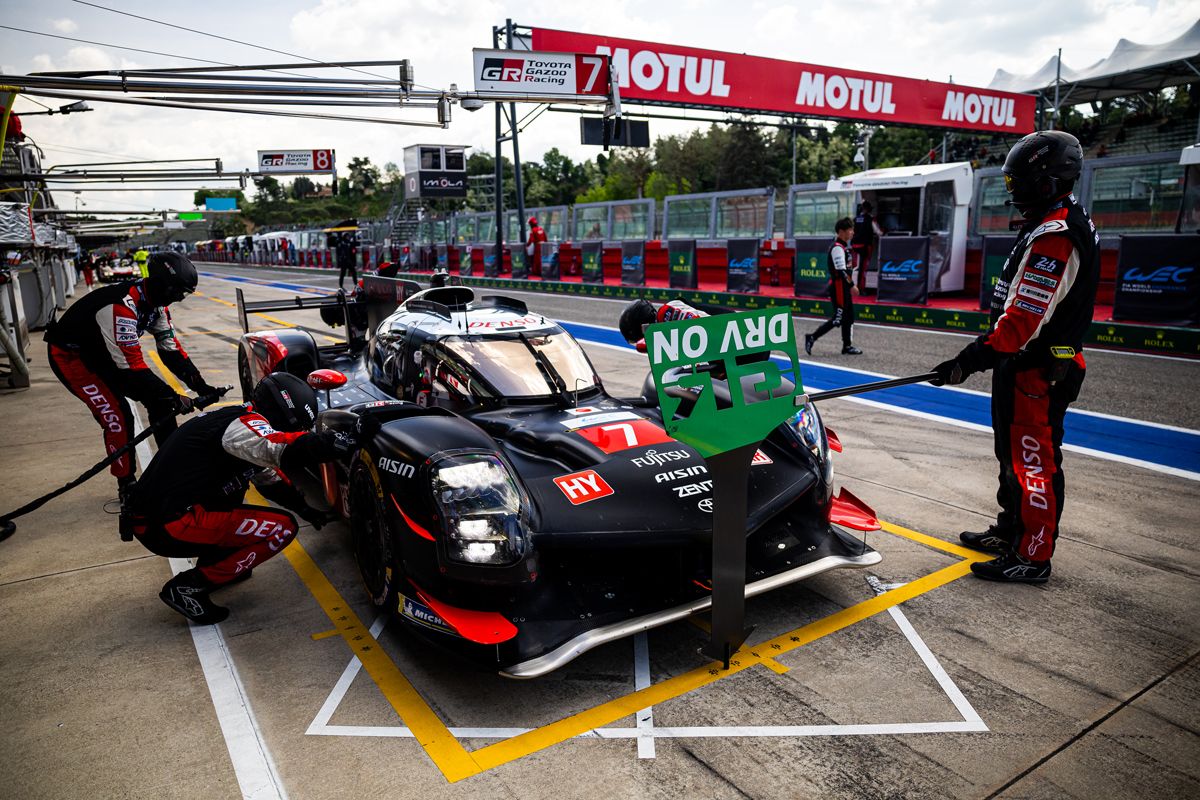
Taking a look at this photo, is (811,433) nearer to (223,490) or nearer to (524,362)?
(524,362)

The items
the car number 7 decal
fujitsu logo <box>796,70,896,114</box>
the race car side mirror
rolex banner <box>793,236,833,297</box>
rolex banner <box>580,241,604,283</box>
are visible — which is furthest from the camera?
fujitsu logo <box>796,70,896,114</box>

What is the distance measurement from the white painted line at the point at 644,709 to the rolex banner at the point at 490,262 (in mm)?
25780

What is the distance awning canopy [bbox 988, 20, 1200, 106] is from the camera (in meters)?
27.7

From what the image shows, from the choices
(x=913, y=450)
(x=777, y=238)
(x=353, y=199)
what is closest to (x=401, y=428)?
(x=913, y=450)

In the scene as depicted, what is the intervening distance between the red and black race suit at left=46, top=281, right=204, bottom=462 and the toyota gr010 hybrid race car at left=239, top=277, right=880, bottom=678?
76.9 inches

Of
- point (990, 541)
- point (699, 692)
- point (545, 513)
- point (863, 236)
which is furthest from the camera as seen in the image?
point (863, 236)

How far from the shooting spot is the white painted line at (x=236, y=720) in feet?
8.80

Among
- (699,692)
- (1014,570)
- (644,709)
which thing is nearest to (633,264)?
(1014,570)

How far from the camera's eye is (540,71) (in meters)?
18.7

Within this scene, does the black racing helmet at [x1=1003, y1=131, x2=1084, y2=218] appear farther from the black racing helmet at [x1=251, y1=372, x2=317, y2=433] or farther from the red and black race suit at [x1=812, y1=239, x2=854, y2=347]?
the red and black race suit at [x1=812, y1=239, x2=854, y2=347]

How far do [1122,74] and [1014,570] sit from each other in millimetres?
34360

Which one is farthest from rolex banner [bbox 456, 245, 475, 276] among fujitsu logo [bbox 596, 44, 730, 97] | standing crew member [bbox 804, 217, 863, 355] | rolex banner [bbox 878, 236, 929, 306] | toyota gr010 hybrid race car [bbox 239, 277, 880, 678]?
toyota gr010 hybrid race car [bbox 239, 277, 880, 678]

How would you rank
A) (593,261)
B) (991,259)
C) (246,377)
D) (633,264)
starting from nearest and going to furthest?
(246,377), (991,259), (633,264), (593,261)

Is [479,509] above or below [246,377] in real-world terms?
above
